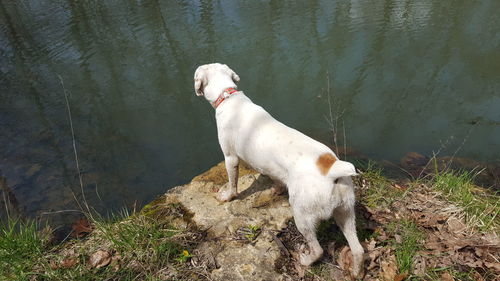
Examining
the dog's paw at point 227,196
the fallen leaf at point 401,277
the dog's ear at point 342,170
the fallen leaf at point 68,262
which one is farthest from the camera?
the dog's paw at point 227,196

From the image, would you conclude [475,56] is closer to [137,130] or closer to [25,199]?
[137,130]

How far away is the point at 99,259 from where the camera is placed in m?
2.70

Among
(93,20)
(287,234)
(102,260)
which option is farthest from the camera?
(93,20)

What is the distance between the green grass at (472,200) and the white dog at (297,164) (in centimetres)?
130

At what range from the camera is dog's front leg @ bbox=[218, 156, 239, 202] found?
11.2 ft

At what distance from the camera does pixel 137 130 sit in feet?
20.6

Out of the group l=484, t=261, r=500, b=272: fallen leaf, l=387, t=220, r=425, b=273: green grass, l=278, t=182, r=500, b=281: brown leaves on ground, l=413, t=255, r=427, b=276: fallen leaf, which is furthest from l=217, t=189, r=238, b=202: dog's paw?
l=484, t=261, r=500, b=272: fallen leaf

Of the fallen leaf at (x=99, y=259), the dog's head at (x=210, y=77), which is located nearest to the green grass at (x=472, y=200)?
the dog's head at (x=210, y=77)

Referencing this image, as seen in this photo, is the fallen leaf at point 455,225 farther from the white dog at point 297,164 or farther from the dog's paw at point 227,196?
the dog's paw at point 227,196

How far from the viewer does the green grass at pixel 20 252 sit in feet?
8.32

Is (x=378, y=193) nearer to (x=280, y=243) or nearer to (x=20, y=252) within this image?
(x=280, y=243)

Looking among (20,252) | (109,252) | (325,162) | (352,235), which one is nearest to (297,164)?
(325,162)

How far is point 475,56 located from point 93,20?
502 inches

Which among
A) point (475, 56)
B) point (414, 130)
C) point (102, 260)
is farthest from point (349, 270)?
point (475, 56)
